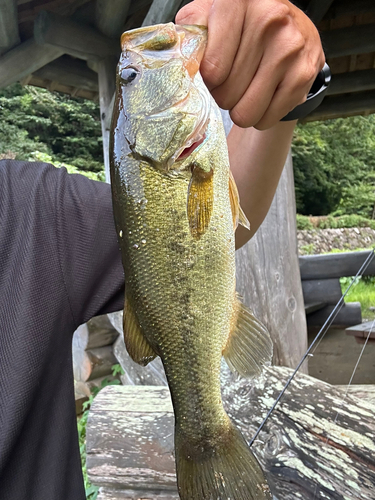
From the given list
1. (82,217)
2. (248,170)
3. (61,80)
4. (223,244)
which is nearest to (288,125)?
(248,170)

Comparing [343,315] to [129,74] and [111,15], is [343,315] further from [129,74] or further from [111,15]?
[129,74]

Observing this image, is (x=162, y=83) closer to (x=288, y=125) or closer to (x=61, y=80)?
(x=288, y=125)

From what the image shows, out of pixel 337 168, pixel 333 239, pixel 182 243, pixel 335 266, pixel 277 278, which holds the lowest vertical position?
pixel 333 239

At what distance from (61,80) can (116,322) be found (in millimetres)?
3009

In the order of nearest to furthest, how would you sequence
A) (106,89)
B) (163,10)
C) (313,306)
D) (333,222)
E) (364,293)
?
(163,10), (106,89), (313,306), (364,293), (333,222)

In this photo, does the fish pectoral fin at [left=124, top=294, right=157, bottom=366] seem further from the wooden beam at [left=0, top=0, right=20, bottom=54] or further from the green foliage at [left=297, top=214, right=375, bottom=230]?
the green foliage at [left=297, top=214, right=375, bottom=230]

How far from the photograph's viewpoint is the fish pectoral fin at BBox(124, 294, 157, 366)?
43.9 inches

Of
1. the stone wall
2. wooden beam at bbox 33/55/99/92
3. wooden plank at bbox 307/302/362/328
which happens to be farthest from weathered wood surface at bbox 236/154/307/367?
the stone wall

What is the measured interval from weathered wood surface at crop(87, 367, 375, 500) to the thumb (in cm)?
141

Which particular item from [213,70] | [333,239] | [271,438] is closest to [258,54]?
[213,70]

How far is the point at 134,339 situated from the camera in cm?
112

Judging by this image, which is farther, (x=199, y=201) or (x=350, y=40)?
(x=350, y=40)

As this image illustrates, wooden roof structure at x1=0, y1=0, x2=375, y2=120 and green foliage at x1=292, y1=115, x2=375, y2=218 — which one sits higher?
wooden roof structure at x1=0, y1=0, x2=375, y2=120

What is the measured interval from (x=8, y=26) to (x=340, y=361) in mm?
5178
